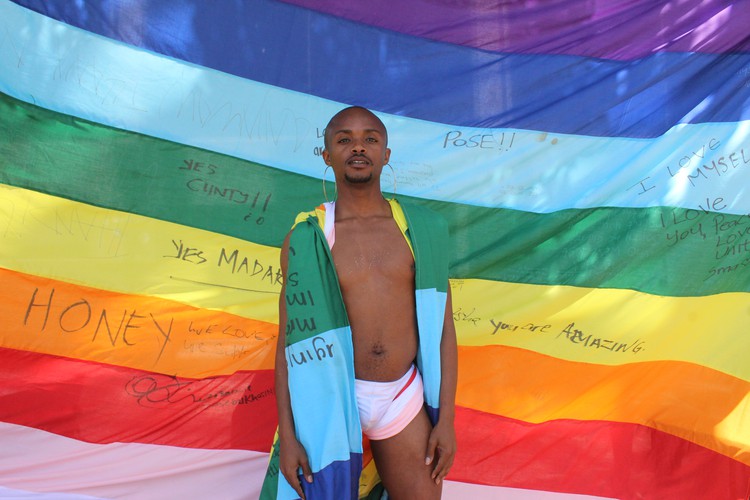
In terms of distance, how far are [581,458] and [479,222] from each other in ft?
3.65

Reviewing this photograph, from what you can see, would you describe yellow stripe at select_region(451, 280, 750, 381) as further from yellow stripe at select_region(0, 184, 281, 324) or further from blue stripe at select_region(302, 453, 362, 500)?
blue stripe at select_region(302, 453, 362, 500)

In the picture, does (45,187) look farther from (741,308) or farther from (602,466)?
(741,308)

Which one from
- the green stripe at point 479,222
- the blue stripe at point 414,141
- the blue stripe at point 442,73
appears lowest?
the green stripe at point 479,222

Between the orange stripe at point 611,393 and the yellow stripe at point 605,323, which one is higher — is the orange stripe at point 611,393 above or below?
below

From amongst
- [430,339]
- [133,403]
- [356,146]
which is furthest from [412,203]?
[133,403]

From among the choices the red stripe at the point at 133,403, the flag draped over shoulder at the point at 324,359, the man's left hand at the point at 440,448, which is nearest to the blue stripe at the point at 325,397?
the flag draped over shoulder at the point at 324,359

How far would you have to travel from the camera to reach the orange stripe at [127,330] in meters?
3.07

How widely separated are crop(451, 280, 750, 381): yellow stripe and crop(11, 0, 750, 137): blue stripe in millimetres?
750

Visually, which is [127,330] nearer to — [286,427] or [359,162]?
[286,427]

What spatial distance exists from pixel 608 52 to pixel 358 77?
114 centimetres

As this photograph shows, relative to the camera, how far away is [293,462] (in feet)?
7.88

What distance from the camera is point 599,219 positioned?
135 inches

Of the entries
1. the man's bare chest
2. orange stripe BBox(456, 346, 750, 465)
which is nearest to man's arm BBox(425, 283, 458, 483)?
the man's bare chest

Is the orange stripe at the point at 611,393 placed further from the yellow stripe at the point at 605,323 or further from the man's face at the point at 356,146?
the man's face at the point at 356,146
